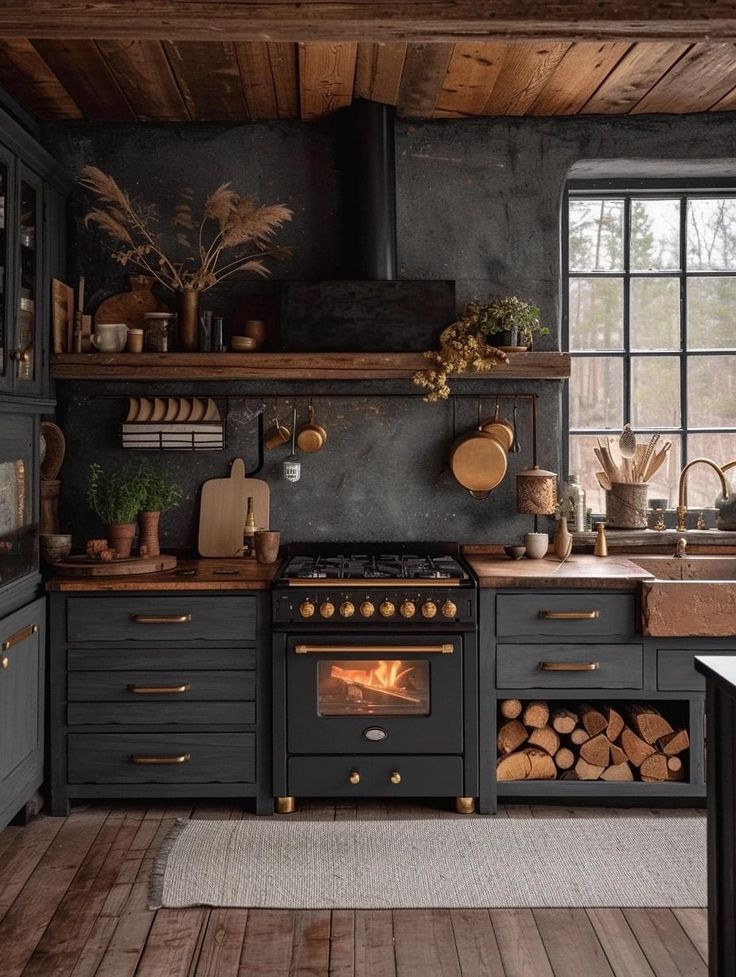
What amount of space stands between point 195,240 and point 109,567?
4.93ft

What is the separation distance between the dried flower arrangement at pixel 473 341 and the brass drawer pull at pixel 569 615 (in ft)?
3.16

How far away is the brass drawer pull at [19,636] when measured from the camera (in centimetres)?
297

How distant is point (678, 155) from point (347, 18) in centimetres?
203

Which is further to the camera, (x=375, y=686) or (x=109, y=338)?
(x=109, y=338)

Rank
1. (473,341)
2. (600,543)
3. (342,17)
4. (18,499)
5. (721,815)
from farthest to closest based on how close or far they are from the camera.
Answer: (600,543) < (473,341) < (18,499) < (342,17) < (721,815)

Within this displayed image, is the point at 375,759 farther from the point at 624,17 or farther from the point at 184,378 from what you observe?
the point at 624,17

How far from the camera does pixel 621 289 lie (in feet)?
13.8

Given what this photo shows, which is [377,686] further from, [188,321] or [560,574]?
[188,321]

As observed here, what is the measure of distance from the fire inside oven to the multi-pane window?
140cm

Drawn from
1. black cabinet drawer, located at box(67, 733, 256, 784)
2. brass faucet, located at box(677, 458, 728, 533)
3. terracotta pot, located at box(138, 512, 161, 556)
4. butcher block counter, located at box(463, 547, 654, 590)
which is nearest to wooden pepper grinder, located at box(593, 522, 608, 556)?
butcher block counter, located at box(463, 547, 654, 590)

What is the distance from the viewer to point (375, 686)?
3.37 meters

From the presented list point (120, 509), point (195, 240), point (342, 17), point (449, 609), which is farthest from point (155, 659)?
point (342, 17)

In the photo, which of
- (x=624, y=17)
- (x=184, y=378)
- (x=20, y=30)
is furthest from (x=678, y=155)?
(x=20, y=30)

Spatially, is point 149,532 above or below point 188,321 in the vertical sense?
below
